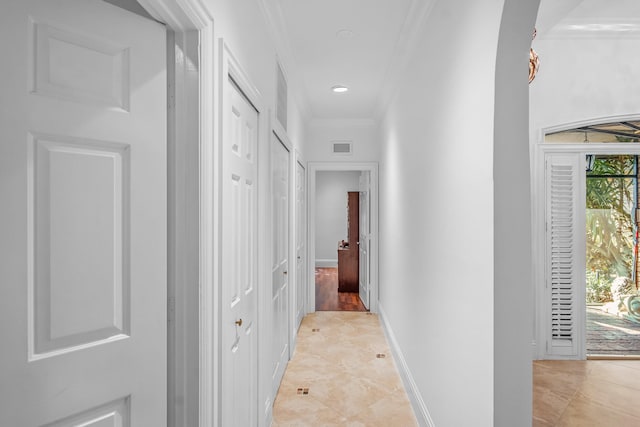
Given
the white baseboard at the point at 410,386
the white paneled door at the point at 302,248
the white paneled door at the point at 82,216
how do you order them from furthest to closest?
the white paneled door at the point at 302,248, the white baseboard at the point at 410,386, the white paneled door at the point at 82,216

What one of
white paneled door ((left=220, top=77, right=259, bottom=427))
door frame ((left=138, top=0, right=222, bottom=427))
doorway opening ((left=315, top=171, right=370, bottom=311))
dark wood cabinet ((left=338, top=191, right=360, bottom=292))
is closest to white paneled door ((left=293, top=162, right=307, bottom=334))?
doorway opening ((left=315, top=171, right=370, bottom=311))

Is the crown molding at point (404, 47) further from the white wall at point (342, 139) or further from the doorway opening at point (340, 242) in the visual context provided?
the doorway opening at point (340, 242)

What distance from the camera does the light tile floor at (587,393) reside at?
2.50 m

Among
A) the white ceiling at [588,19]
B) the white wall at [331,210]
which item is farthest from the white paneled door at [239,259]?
the white wall at [331,210]

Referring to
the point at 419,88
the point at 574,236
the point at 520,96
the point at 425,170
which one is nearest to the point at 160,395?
the point at 520,96

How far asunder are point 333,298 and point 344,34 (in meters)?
4.38

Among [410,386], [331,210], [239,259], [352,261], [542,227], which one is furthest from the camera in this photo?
[331,210]

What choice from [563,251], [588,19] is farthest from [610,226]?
[588,19]

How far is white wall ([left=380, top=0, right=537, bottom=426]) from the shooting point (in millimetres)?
1283

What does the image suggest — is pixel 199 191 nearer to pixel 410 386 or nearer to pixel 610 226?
pixel 410 386

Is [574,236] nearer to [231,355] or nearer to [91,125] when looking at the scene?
[231,355]

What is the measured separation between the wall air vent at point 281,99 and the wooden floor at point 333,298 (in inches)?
127

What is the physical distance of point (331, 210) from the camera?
954 cm

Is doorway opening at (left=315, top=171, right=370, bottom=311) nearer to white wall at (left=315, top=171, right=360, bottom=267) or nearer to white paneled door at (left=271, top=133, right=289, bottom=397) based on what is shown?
white wall at (left=315, top=171, right=360, bottom=267)
